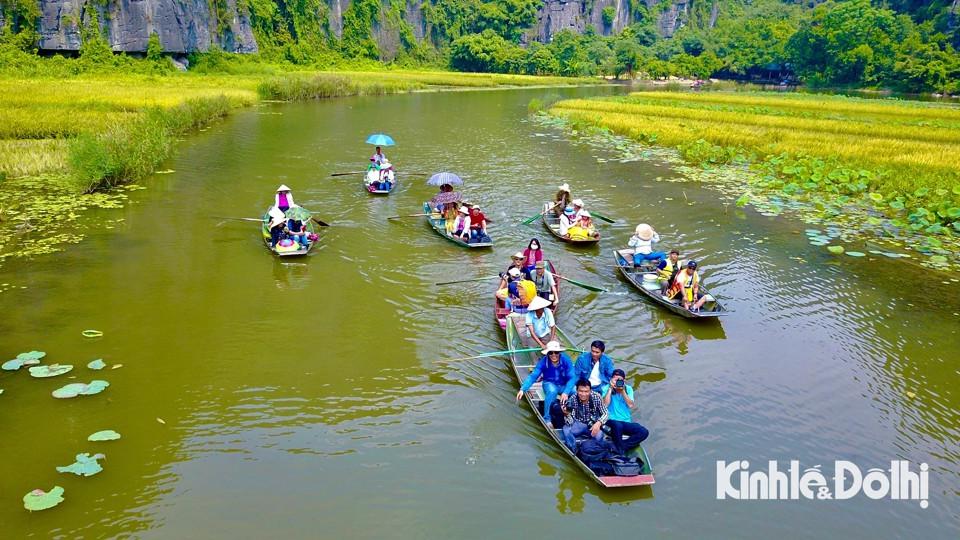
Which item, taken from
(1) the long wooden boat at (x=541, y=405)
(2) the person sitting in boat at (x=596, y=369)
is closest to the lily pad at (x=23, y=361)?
(1) the long wooden boat at (x=541, y=405)

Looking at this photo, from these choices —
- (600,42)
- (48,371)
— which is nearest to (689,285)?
(48,371)

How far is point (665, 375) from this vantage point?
10203mm

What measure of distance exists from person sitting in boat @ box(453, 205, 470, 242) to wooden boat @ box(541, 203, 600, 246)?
2.62m

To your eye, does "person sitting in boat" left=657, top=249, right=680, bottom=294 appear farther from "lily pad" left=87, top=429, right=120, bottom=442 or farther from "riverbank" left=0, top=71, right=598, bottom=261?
"riverbank" left=0, top=71, right=598, bottom=261

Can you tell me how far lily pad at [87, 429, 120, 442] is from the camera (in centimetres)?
791

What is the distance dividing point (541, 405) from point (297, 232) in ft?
30.1

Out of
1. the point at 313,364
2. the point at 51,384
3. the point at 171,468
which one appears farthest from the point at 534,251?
the point at 51,384

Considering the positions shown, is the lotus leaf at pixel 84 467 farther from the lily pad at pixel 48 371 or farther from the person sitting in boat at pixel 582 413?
the person sitting in boat at pixel 582 413

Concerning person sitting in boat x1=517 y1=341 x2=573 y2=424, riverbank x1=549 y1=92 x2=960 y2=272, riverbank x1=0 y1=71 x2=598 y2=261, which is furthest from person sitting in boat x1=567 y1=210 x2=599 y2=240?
riverbank x1=0 y1=71 x2=598 y2=261

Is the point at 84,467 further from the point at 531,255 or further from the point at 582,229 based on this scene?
the point at 582,229

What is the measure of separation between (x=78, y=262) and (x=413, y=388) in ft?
31.9

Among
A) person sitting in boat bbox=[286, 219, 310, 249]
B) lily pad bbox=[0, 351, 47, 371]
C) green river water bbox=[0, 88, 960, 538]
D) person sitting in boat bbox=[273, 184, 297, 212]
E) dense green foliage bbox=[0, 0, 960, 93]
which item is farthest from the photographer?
dense green foliage bbox=[0, 0, 960, 93]

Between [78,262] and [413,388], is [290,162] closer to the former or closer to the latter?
[78,262]

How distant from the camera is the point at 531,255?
42.3 ft
